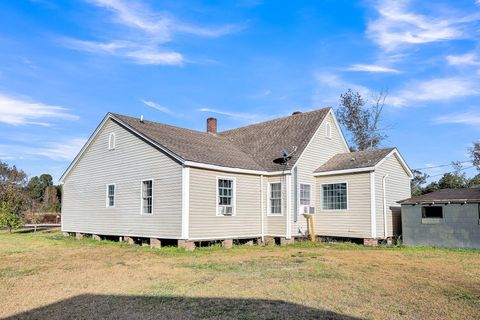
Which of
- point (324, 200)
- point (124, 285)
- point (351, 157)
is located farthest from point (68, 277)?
point (351, 157)

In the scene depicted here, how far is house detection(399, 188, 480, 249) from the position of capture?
15727 mm

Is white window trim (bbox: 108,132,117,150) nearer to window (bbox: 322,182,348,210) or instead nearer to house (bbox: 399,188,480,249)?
window (bbox: 322,182,348,210)

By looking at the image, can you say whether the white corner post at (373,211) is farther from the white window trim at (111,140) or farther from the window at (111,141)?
the window at (111,141)

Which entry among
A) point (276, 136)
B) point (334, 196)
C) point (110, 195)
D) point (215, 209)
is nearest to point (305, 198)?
point (334, 196)

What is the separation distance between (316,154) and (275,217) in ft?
12.6

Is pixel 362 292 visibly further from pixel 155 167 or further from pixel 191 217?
pixel 155 167

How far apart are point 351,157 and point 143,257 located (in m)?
11.0

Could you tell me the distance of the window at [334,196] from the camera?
60.4 feet

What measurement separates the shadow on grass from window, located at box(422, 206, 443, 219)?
12525mm

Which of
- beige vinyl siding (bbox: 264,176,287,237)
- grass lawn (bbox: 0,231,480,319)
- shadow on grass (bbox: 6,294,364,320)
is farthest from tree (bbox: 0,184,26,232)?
shadow on grass (bbox: 6,294,364,320)

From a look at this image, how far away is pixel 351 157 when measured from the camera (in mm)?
19625

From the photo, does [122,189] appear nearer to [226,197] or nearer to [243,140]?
[226,197]

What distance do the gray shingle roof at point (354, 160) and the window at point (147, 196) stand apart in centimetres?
763

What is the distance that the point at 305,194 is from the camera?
62.1 ft
